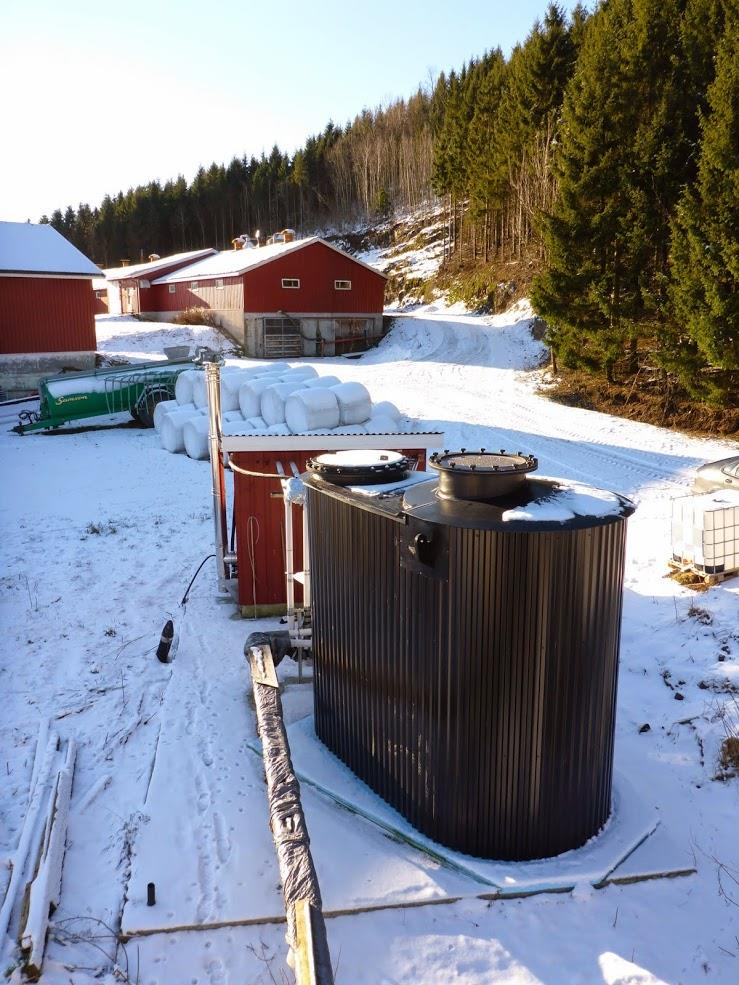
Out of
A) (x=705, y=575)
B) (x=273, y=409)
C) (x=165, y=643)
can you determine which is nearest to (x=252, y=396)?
(x=273, y=409)

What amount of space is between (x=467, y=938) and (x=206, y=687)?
132 inches

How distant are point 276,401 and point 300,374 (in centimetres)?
253

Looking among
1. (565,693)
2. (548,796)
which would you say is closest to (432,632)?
(565,693)

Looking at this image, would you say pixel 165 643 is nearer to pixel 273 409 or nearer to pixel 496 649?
pixel 496 649

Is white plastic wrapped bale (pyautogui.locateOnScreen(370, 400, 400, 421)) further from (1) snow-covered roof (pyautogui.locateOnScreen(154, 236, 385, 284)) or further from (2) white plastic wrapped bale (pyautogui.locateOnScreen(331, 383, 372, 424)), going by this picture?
(1) snow-covered roof (pyautogui.locateOnScreen(154, 236, 385, 284))

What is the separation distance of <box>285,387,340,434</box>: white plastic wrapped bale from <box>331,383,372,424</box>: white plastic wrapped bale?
0.40 ft

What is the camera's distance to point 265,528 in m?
7.74

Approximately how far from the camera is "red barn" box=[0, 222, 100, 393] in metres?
25.2

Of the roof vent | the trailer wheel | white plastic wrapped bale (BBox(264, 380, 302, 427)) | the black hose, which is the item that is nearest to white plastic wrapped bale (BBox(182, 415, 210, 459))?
white plastic wrapped bale (BBox(264, 380, 302, 427))

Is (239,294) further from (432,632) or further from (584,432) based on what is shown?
(432,632)

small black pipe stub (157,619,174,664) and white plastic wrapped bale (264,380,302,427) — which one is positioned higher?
white plastic wrapped bale (264,380,302,427)

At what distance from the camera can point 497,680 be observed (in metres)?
3.90

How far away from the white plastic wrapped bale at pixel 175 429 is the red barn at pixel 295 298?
57.0 ft

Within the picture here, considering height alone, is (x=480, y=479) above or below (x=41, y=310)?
below
